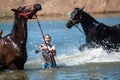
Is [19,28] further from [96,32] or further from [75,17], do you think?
[96,32]

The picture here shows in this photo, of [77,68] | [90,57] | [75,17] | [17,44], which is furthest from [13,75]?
[75,17]

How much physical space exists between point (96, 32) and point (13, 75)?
5.09m

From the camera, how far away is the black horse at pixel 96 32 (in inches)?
733

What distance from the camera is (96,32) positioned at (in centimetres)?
1877

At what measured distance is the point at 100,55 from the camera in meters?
18.0

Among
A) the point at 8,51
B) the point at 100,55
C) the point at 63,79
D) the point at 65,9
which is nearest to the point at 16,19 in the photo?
the point at 8,51

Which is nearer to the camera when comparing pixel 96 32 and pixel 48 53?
pixel 48 53

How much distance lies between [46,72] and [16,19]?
1.92 meters

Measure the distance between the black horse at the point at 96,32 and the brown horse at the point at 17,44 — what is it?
3.77 metres

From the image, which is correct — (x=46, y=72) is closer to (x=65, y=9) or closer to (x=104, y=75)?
(x=104, y=75)

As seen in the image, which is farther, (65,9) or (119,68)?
(65,9)

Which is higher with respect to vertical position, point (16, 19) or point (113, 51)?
point (16, 19)

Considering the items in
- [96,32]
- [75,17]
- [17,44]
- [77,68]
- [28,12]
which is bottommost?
[77,68]

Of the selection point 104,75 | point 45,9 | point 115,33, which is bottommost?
point 104,75
